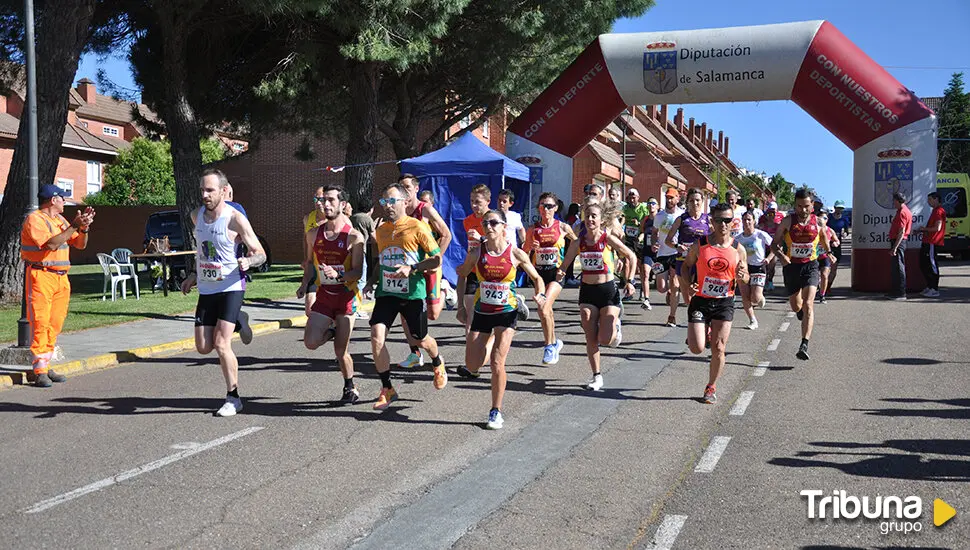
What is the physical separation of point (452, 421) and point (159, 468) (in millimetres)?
2319

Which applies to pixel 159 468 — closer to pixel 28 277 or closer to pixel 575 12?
pixel 28 277

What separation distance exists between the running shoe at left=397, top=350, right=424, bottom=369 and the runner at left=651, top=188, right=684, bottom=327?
16.3 ft

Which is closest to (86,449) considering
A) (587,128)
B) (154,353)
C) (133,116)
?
(154,353)

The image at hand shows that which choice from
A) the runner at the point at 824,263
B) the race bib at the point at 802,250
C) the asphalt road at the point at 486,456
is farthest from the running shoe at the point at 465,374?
the runner at the point at 824,263

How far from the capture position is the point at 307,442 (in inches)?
260

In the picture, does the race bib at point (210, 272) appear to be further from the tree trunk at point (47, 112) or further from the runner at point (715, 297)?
the tree trunk at point (47, 112)

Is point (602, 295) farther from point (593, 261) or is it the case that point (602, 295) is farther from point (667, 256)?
point (667, 256)

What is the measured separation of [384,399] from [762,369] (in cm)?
439

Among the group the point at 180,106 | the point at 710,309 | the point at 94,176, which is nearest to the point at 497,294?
the point at 710,309

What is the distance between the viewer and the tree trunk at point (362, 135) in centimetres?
2134

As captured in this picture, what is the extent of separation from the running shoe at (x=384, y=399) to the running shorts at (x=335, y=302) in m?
0.74

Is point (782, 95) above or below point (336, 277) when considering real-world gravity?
above

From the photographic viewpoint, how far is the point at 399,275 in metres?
7.57

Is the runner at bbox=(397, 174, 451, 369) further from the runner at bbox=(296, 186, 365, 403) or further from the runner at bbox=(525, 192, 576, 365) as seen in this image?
the runner at bbox=(525, 192, 576, 365)
